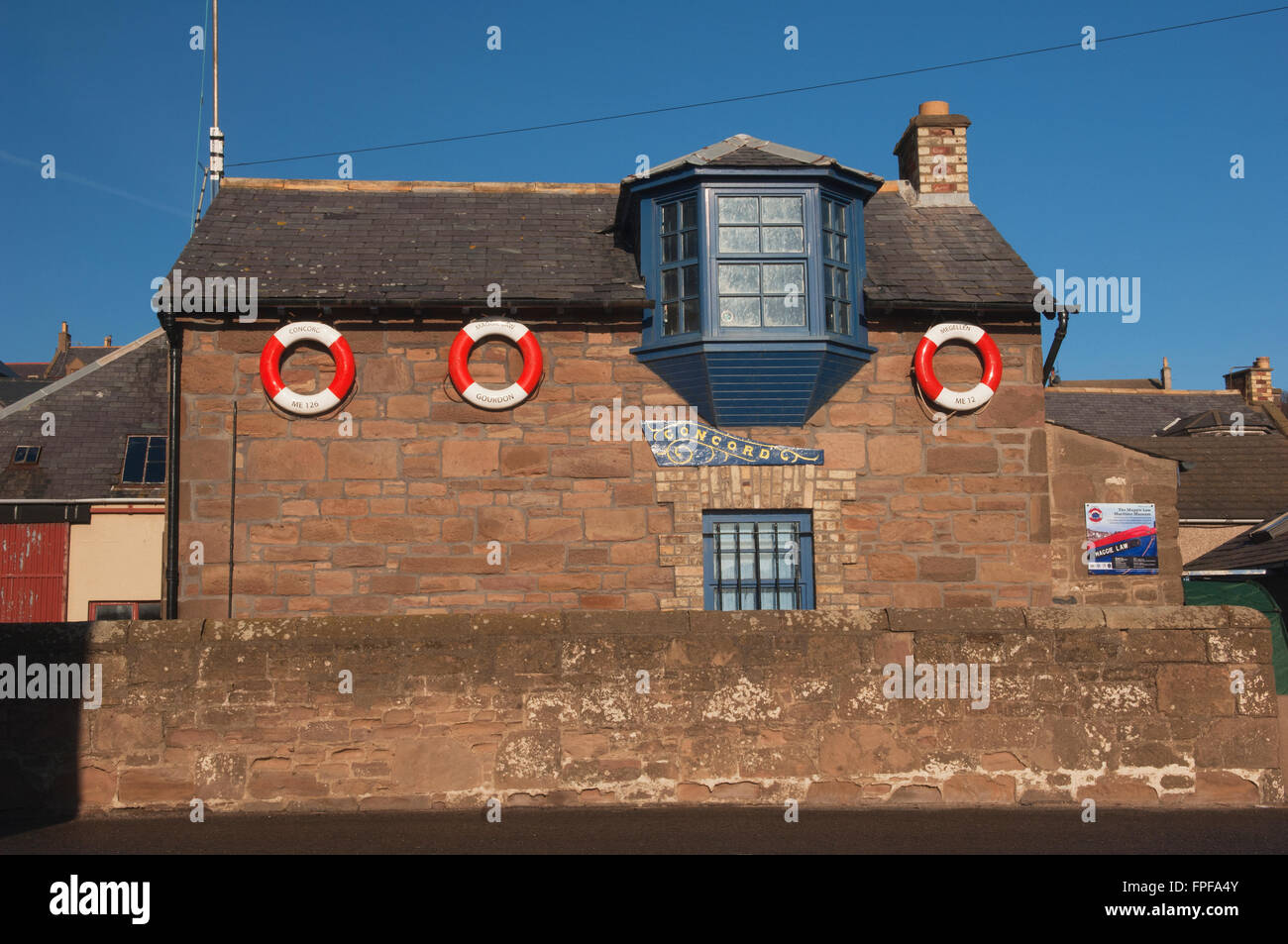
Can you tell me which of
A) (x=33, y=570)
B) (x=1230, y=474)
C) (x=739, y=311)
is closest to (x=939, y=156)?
(x=739, y=311)

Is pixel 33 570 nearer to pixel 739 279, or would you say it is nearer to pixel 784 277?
pixel 739 279

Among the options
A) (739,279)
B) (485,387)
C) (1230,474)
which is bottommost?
(1230,474)

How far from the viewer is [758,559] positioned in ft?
39.7

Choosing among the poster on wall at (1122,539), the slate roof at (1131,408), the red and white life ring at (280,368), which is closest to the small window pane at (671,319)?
the red and white life ring at (280,368)

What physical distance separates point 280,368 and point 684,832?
23.1 feet

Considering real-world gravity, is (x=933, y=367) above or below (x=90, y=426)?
below

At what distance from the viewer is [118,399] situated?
2481 centimetres

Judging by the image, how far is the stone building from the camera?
11.7 m

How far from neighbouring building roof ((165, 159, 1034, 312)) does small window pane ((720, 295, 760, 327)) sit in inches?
34.2

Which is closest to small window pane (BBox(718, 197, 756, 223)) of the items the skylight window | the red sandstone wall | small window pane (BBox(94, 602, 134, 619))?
the red sandstone wall

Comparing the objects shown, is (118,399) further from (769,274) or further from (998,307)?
(998,307)

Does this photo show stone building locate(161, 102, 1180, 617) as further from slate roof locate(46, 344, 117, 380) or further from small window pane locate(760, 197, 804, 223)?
slate roof locate(46, 344, 117, 380)
